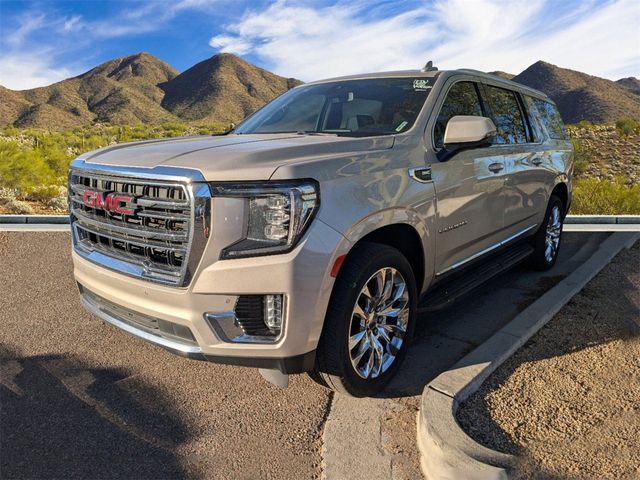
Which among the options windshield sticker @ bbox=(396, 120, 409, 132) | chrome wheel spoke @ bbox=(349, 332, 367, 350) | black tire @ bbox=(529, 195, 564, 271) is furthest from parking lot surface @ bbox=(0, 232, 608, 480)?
windshield sticker @ bbox=(396, 120, 409, 132)

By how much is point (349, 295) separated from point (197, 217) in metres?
0.89

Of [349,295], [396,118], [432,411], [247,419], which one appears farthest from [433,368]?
[396,118]

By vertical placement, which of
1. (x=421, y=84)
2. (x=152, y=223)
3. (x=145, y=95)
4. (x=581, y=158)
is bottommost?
(x=581, y=158)

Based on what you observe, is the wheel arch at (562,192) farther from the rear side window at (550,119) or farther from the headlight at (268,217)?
the headlight at (268,217)

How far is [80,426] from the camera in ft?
9.23

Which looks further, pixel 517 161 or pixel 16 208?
pixel 16 208

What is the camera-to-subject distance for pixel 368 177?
2867 mm

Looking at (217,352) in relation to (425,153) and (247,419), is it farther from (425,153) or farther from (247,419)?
(425,153)

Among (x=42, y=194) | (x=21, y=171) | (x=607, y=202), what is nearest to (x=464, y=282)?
(x=607, y=202)

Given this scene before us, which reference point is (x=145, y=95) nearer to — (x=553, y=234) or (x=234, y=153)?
(x=553, y=234)

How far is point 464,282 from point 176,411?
7.36ft

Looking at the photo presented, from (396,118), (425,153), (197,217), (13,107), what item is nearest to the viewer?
(197,217)

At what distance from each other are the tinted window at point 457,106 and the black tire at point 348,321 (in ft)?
3.43

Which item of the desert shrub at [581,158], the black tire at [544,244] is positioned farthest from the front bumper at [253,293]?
the desert shrub at [581,158]
